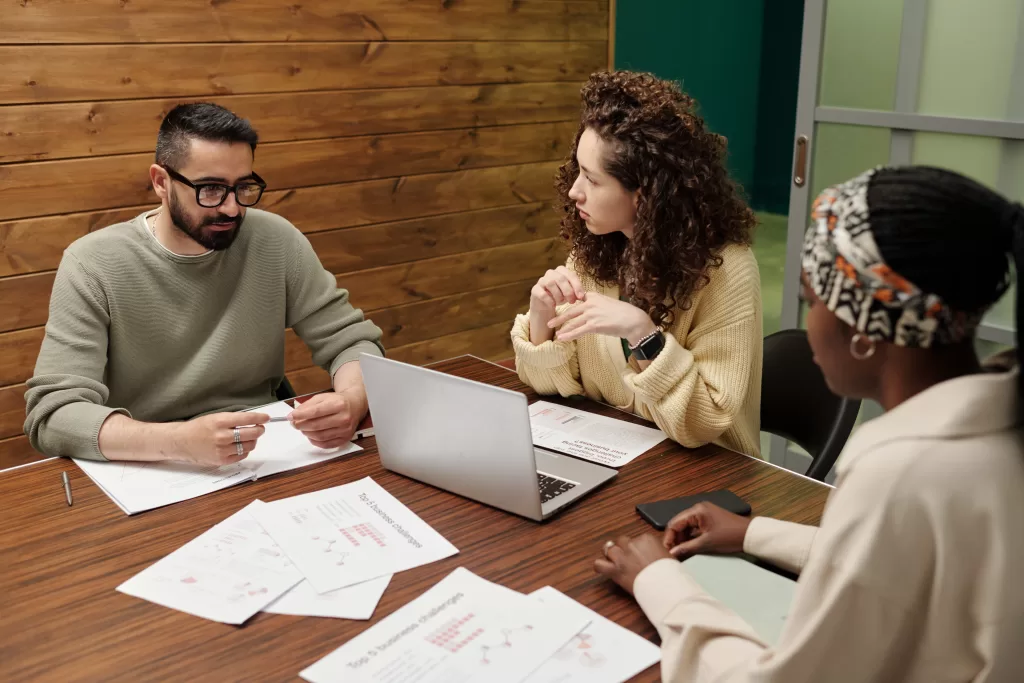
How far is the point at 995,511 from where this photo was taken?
81cm

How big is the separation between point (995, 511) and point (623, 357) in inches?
42.0

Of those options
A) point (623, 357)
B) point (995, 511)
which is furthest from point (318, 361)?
point (995, 511)

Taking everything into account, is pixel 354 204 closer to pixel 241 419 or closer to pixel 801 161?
pixel 801 161

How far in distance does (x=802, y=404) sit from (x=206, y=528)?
1.21m

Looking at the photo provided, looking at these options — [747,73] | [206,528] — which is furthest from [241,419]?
[747,73]

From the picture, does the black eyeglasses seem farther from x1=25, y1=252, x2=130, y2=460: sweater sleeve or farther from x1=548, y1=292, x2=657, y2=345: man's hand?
x1=548, y1=292, x2=657, y2=345: man's hand

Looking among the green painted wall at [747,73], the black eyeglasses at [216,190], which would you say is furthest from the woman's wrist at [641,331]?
the green painted wall at [747,73]

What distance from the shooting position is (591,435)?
1697 millimetres

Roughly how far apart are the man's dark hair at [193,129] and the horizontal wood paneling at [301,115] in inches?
42.1

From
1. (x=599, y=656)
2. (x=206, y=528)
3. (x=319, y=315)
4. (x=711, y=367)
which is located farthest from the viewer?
(x=319, y=315)

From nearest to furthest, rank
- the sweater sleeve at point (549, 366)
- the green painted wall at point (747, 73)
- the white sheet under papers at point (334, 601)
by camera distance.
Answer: the white sheet under papers at point (334, 601), the sweater sleeve at point (549, 366), the green painted wall at point (747, 73)

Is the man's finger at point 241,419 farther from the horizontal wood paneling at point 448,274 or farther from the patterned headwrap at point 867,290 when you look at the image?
the horizontal wood paneling at point 448,274

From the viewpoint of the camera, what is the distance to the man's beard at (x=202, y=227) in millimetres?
1945

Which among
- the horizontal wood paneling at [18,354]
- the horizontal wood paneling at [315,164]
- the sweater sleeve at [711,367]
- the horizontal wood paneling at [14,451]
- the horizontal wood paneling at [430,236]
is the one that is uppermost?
the horizontal wood paneling at [315,164]
